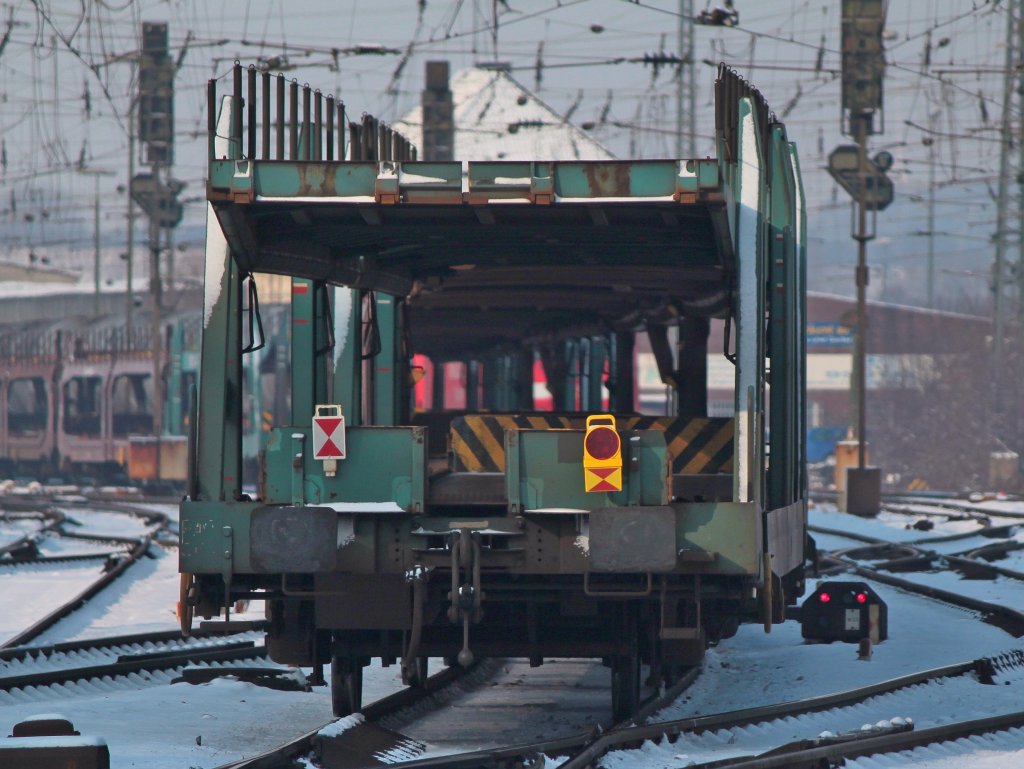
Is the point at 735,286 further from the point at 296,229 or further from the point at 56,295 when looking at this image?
the point at 56,295

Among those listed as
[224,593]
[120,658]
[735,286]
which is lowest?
[120,658]

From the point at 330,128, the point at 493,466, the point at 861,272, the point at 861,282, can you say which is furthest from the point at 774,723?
the point at 861,272

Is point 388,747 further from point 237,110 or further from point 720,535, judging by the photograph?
point 237,110

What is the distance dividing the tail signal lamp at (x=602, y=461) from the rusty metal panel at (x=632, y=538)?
157 millimetres

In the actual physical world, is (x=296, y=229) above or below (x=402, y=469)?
above

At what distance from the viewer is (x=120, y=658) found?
13344mm

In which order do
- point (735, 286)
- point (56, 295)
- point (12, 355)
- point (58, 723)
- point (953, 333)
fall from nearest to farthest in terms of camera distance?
point (58, 723), point (735, 286), point (12, 355), point (953, 333), point (56, 295)

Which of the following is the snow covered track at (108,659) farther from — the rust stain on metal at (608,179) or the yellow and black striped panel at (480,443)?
the rust stain on metal at (608,179)

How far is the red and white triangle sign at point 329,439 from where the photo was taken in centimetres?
928

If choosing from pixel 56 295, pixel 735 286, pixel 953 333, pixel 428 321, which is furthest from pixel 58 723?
pixel 56 295

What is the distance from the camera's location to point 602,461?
8914 mm

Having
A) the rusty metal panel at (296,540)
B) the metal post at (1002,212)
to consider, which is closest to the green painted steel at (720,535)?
the rusty metal panel at (296,540)

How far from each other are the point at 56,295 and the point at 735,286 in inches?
4169

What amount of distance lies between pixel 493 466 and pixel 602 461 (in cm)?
219
